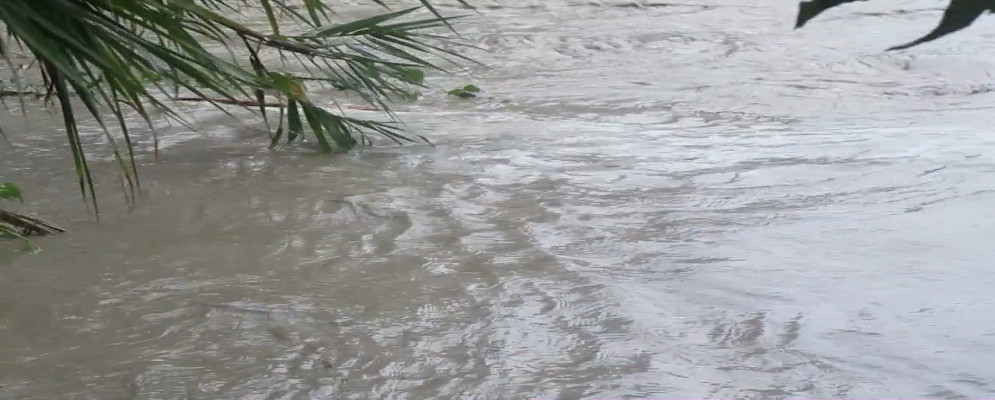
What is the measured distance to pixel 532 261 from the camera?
8.41 feet

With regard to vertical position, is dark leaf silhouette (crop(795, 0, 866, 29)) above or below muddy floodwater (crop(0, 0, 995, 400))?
above

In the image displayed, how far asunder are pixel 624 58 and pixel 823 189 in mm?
2563

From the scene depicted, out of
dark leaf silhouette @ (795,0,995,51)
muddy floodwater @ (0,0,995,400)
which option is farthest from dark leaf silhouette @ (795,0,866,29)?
muddy floodwater @ (0,0,995,400)

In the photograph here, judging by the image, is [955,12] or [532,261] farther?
[532,261]

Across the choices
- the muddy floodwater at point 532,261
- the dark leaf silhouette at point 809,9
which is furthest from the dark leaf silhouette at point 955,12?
the muddy floodwater at point 532,261

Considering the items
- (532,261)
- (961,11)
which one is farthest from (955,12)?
(532,261)

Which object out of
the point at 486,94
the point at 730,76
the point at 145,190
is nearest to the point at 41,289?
A: the point at 145,190

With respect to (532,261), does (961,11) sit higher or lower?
higher

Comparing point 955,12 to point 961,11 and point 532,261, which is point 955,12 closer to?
point 961,11

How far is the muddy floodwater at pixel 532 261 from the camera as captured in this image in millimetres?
1962

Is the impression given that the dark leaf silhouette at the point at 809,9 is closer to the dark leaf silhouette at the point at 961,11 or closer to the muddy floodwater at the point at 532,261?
the dark leaf silhouette at the point at 961,11

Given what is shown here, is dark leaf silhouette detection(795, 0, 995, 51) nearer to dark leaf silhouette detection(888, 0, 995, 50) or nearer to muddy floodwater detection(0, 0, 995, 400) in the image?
dark leaf silhouette detection(888, 0, 995, 50)

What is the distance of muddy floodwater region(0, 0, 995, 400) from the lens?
196cm

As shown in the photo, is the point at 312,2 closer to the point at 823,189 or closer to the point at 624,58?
the point at 823,189
